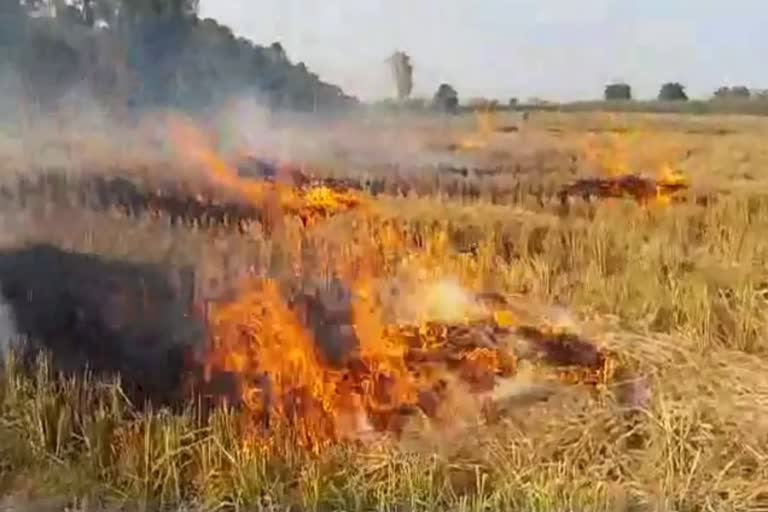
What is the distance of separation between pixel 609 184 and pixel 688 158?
0.38ft

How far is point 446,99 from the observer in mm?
1604

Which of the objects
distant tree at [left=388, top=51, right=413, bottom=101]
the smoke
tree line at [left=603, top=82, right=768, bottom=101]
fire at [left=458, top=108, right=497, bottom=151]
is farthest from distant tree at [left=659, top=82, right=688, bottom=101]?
the smoke

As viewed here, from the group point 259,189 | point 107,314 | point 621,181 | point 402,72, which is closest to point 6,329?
point 107,314

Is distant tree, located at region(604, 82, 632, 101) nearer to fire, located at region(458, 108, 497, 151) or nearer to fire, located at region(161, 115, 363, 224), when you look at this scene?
fire, located at region(458, 108, 497, 151)

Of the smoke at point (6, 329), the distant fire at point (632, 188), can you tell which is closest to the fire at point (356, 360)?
the distant fire at point (632, 188)

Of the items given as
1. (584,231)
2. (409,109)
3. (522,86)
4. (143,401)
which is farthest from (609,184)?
(143,401)

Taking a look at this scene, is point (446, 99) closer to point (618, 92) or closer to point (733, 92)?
point (618, 92)

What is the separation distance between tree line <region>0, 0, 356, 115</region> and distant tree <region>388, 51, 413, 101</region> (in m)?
0.08

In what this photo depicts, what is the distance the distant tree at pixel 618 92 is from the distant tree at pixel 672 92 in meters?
0.05

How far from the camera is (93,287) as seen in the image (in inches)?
65.8

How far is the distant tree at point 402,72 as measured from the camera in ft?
5.30

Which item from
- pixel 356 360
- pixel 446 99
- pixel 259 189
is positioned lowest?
pixel 356 360

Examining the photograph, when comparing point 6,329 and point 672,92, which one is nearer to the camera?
point 672,92

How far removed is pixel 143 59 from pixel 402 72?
395 mm
